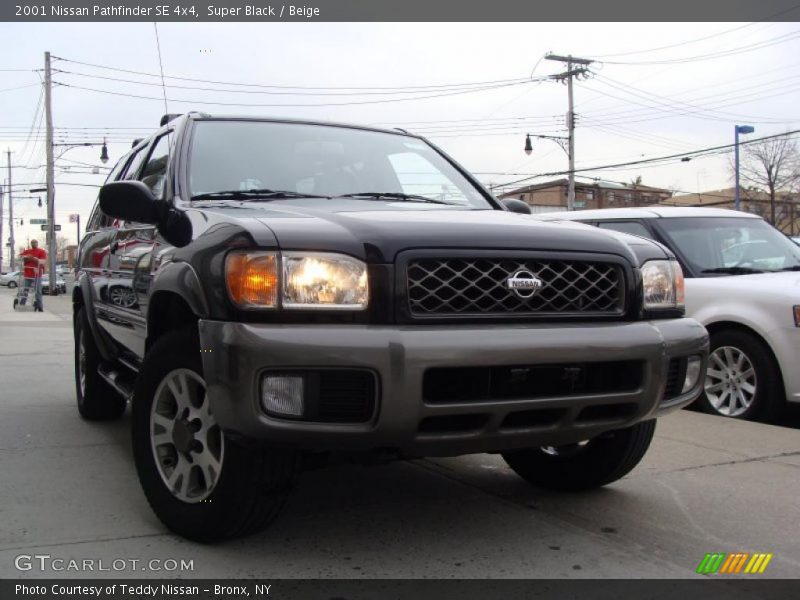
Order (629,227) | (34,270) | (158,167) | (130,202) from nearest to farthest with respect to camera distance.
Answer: (130,202), (158,167), (629,227), (34,270)

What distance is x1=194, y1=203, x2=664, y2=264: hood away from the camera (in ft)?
8.79

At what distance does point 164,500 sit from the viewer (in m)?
3.05

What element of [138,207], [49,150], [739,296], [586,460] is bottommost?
[586,460]

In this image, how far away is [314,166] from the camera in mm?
3932

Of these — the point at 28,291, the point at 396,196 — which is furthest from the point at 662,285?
the point at 28,291

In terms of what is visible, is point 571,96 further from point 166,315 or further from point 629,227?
point 166,315

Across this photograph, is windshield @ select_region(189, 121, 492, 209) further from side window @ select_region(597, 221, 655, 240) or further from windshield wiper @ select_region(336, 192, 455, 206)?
side window @ select_region(597, 221, 655, 240)

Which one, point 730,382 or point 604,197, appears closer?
point 730,382

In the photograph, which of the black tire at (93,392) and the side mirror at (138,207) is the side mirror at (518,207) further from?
the black tire at (93,392)

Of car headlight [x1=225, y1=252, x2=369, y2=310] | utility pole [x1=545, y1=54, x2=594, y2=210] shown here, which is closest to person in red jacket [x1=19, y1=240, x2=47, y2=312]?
car headlight [x1=225, y1=252, x2=369, y2=310]

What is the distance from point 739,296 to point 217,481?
15.3ft

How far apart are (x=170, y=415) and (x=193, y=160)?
4.25 feet
